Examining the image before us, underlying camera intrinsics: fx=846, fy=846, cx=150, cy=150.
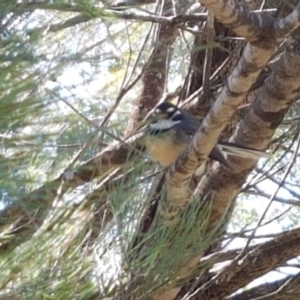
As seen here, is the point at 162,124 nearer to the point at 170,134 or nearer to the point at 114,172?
the point at 170,134

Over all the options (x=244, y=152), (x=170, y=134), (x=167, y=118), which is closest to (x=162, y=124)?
(x=170, y=134)

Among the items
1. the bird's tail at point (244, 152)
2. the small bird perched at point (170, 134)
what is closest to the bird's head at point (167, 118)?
the small bird perched at point (170, 134)

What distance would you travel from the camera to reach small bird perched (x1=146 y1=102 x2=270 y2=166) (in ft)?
7.09

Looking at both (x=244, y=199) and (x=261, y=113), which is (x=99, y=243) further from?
(x=244, y=199)

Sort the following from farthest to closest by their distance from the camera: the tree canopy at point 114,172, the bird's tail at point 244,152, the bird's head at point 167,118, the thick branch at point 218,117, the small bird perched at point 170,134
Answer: the bird's head at point 167,118 < the small bird perched at point 170,134 < the bird's tail at point 244,152 < the thick branch at point 218,117 < the tree canopy at point 114,172

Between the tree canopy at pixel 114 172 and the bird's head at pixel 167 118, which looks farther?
the bird's head at pixel 167 118

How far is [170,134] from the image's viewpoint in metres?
2.42

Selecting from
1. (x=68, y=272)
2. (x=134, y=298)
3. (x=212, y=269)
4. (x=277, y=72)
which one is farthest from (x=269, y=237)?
(x=68, y=272)

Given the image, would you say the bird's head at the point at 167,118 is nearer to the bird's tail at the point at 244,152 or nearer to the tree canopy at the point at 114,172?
the tree canopy at the point at 114,172

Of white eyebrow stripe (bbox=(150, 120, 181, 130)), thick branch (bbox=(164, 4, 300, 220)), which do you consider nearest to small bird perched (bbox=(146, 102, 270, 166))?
white eyebrow stripe (bbox=(150, 120, 181, 130))

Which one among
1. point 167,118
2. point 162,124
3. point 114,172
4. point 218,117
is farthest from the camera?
point 162,124

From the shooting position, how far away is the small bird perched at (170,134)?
2.16 m

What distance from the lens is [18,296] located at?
4.26 ft

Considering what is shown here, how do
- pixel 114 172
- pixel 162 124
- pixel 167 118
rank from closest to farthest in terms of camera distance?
1. pixel 114 172
2. pixel 167 118
3. pixel 162 124
